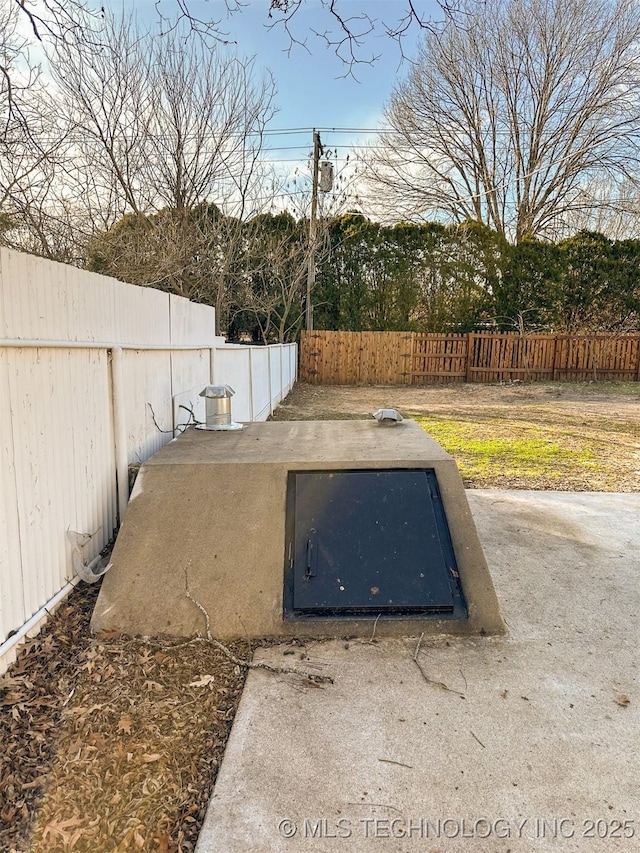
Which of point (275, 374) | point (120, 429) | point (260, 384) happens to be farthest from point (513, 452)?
point (275, 374)

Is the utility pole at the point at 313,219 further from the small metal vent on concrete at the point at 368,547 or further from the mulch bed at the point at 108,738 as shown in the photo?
the mulch bed at the point at 108,738

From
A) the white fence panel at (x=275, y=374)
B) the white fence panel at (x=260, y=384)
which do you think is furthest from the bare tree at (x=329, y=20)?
the white fence panel at (x=275, y=374)

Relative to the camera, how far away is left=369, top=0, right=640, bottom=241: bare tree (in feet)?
58.5

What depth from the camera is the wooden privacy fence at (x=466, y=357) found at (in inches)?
667

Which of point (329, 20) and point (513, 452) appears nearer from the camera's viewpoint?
point (329, 20)

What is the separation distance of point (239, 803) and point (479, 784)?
776mm

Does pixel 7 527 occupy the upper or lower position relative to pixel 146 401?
lower

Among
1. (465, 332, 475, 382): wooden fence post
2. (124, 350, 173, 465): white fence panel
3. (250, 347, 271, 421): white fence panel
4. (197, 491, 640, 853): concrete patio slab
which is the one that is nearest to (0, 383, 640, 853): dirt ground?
(197, 491, 640, 853): concrete patio slab

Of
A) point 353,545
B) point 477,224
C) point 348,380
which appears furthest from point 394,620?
point 477,224

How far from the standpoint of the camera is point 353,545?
112 inches

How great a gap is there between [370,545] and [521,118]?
22.1 meters

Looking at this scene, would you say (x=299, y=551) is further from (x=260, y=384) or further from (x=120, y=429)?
(x=260, y=384)

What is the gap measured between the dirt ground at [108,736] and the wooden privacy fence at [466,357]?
14910mm

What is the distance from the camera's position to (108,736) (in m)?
1.92
